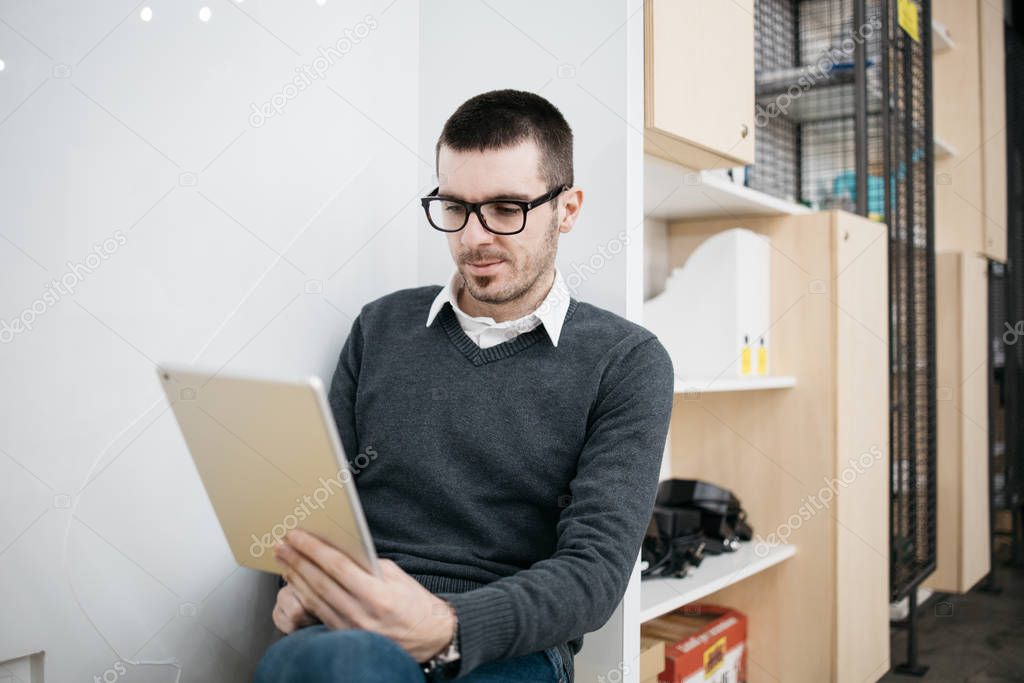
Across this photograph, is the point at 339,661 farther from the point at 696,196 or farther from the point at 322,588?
the point at 696,196

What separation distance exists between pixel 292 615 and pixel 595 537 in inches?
15.4

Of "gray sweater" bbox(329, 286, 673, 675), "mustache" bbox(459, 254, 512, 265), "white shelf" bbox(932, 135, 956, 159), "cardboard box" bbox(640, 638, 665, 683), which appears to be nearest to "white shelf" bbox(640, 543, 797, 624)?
"cardboard box" bbox(640, 638, 665, 683)

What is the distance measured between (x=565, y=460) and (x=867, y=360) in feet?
4.16

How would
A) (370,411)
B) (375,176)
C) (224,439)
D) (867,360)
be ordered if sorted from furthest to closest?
(867,360), (375,176), (370,411), (224,439)

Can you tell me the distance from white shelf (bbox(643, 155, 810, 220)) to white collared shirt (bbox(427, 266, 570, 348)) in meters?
0.47

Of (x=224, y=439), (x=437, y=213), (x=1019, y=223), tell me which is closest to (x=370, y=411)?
(x=224, y=439)

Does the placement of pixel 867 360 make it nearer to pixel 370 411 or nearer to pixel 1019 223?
pixel 370 411

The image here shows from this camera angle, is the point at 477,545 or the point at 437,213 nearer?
the point at 477,545

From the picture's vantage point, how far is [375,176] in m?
1.50

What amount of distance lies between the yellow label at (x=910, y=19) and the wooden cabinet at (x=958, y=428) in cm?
97

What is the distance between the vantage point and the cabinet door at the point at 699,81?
Answer: 1444 millimetres

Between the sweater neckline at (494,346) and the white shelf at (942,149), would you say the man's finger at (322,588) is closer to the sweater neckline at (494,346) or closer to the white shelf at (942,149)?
the sweater neckline at (494,346)

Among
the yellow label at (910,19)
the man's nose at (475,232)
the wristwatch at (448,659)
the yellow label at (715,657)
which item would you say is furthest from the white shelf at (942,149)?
the wristwatch at (448,659)

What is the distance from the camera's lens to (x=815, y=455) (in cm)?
198
